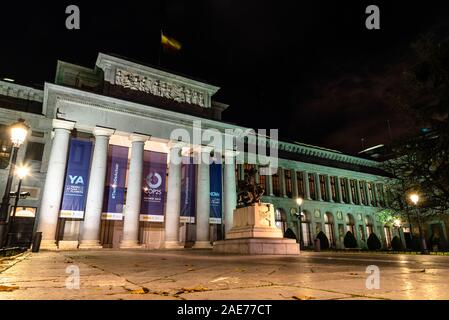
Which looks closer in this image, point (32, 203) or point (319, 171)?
point (32, 203)

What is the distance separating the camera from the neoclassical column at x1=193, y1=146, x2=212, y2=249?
91.2 ft

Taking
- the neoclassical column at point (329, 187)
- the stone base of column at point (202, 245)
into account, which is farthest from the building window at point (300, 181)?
the stone base of column at point (202, 245)

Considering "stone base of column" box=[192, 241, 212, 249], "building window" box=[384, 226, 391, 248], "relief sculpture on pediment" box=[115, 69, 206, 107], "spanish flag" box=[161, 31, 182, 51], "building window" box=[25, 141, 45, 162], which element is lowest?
"stone base of column" box=[192, 241, 212, 249]

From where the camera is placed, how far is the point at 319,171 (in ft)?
156

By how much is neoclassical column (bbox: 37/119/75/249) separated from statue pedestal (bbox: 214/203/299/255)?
13511mm

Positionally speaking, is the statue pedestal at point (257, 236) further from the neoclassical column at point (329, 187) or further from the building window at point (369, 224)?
the building window at point (369, 224)

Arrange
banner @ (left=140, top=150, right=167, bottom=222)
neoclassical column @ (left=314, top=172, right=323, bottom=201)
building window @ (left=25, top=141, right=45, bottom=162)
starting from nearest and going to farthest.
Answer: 1. banner @ (left=140, top=150, right=167, bottom=222)
2. building window @ (left=25, top=141, right=45, bottom=162)
3. neoclassical column @ (left=314, top=172, right=323, bottom=201)

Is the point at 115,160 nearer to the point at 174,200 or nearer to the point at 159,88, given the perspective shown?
the point at 174,200

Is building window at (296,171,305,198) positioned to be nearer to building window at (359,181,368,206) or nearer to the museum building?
building window at (359,181,368,206)

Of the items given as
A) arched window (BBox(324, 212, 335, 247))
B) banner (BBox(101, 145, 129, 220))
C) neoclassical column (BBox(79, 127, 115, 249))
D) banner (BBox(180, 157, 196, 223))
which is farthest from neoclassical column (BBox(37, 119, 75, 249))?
arched window (BBox(324, 212, 335, 247))

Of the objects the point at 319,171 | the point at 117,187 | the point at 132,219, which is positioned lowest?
the point at 132,219

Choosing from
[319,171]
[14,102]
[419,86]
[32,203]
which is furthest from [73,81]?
[319,171]
